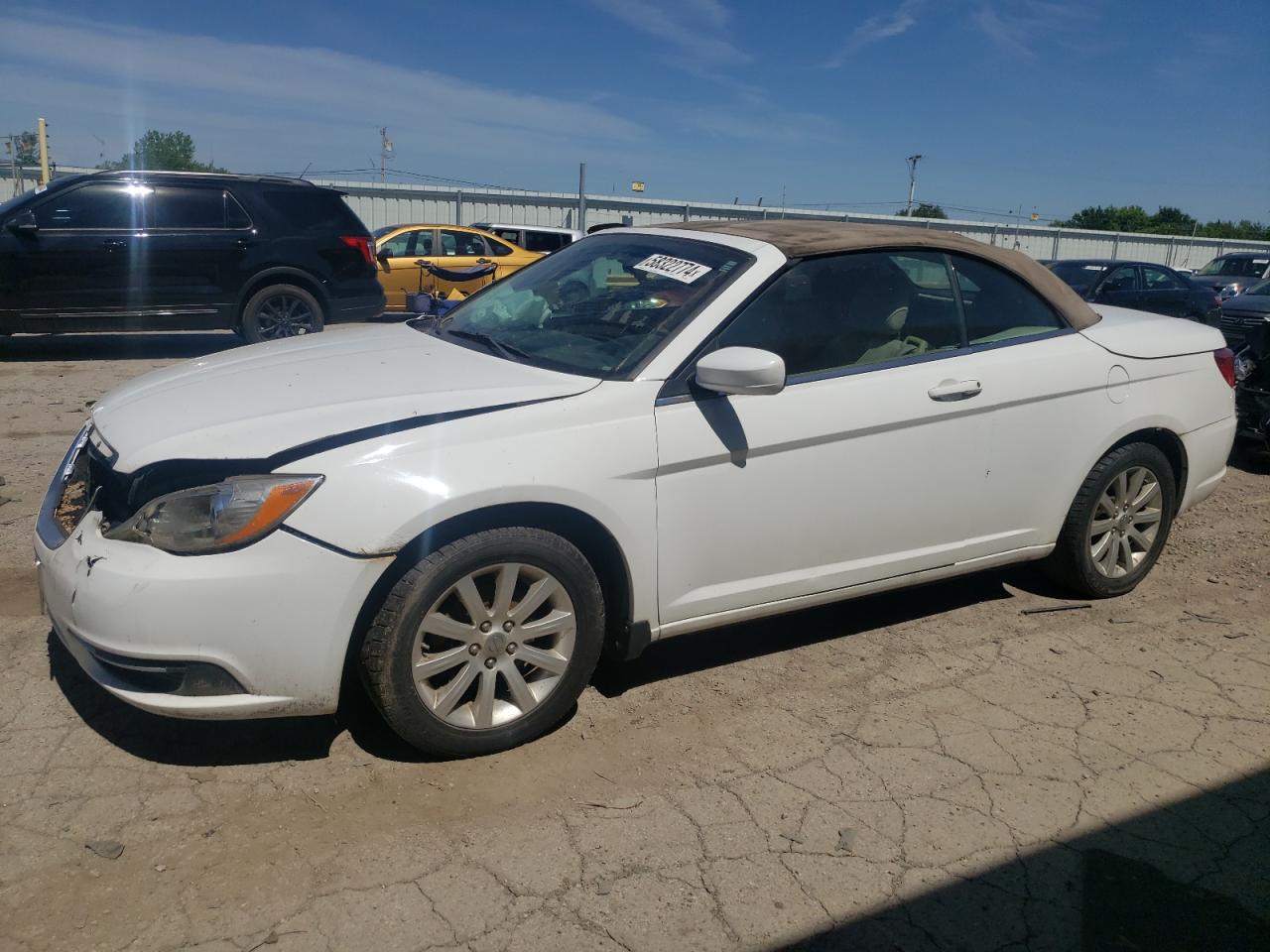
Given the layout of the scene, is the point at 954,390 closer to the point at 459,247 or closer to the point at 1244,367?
the point at 1244,367

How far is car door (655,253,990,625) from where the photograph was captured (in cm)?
328

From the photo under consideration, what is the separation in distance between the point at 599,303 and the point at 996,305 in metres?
1.64

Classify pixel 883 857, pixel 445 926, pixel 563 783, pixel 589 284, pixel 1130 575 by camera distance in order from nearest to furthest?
1. pixel 445 926
2. pixel 883 857
3. pixel 563 783
4. pixel 589 284
5. pixel 1130 575

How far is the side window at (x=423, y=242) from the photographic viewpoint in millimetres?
16922

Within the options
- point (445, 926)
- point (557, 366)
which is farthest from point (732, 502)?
point (445, 926)

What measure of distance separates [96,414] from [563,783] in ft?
6.63

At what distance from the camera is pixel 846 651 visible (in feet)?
13.2

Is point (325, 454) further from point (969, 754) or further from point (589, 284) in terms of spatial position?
point (969, 754)

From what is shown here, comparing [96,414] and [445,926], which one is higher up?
[96,414]

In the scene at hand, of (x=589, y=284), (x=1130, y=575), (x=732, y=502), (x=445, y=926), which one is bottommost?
(x=445, y=926)

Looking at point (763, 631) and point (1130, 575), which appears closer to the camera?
point (763, 631)

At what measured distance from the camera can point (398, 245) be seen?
16.9m

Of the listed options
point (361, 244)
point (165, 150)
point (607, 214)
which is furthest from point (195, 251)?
point (165, 150)

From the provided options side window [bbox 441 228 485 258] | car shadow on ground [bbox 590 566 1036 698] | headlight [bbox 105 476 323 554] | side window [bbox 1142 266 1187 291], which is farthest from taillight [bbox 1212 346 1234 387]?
side window [bbox 441 228 485 258]
